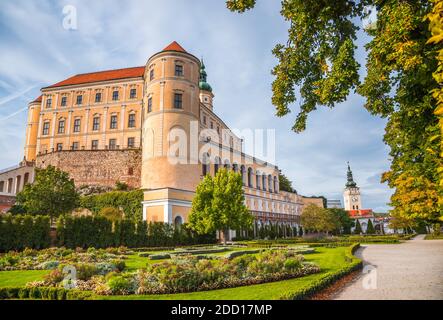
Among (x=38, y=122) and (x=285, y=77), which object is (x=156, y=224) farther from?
(x=38, y=122)

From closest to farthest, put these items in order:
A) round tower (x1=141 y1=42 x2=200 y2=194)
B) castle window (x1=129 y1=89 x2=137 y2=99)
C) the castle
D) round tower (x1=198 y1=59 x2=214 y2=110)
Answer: round tower (x1=141 y1=42 x2=200 y2=194) < the castle < castle window (x1=129 y1=89 x2=137 y2=99) < round tower (x1=198 y1=59 x2=214 y2=110)

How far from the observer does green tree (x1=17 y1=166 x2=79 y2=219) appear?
28.5 meters

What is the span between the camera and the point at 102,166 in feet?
145

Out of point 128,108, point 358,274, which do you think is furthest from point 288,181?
point 358,274

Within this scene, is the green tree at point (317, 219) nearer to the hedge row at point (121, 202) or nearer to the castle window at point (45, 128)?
the hedge row at point (121, 202)

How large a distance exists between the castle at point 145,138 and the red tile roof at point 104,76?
8.5 inches

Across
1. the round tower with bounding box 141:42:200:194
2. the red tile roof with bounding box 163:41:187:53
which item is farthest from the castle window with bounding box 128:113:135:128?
the red tile roof with bounding box 163:41:187:53

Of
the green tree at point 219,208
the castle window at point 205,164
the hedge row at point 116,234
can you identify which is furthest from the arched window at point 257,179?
the hedge row at point 116,234

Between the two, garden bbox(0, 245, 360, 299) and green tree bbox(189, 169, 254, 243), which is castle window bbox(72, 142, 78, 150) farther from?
garden bbox(0, 245, 360, 299)

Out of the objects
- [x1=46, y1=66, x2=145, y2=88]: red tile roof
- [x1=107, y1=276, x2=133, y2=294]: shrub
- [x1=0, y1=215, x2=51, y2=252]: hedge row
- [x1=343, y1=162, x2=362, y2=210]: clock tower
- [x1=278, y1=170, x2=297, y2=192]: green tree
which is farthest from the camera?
[x1=343, y1=162, x2=362, y2=210]: clock tower

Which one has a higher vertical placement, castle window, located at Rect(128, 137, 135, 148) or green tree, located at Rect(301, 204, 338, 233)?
castle window, located at Rect(128, 137, 135, 148)

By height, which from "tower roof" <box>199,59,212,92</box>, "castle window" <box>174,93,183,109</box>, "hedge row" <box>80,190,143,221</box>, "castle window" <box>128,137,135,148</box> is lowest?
"hedge row" <box>80,190,143,221</box>

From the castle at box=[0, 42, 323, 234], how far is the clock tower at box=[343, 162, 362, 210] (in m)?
58.7

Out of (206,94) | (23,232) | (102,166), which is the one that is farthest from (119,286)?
(206,94)
